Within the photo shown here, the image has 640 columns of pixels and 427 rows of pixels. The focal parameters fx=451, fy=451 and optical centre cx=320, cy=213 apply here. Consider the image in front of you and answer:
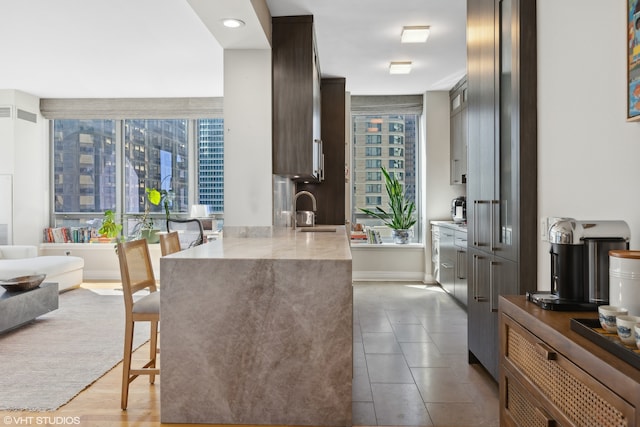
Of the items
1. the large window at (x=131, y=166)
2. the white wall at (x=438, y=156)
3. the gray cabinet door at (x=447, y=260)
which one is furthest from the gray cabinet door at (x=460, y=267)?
the large window at (x=131, y=166)

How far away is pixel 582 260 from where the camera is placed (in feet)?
5.01

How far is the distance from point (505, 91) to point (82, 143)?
260 inches

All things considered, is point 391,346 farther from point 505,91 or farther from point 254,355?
point 505,91

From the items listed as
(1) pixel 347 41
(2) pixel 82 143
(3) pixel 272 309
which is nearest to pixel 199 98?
(2) pixel 82 143

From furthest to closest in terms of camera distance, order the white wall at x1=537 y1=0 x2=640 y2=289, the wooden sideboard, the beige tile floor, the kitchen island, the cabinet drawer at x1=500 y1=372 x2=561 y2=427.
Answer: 1. the beige tile floor
2. the kitchen island
3. the white wall at x1=537 y1=0 x2=640 y2=289
4. the cabinet drawer at x1=500 y1=372 x2=561 y2=427
5. the wooden sideboard

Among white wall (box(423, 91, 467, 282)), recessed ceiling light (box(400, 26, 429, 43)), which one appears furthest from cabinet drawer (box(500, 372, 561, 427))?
white wall (box(423, 91, 467, 282))

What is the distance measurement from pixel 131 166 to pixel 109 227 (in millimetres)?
1091

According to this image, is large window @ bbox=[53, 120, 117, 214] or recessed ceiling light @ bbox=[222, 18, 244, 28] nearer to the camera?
recessed ceiling light @ bbox=[222, 18, 244, 28]

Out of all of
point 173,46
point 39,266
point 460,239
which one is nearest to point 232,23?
point 173,46

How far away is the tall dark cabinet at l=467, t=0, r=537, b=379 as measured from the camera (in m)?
2.28

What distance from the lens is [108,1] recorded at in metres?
3.53

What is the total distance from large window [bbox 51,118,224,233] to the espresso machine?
6013 mm

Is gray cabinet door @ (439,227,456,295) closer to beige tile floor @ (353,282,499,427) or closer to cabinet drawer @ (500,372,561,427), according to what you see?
beige tile floor @ (353,282,499,427)

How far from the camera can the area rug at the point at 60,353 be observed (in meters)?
2.68
